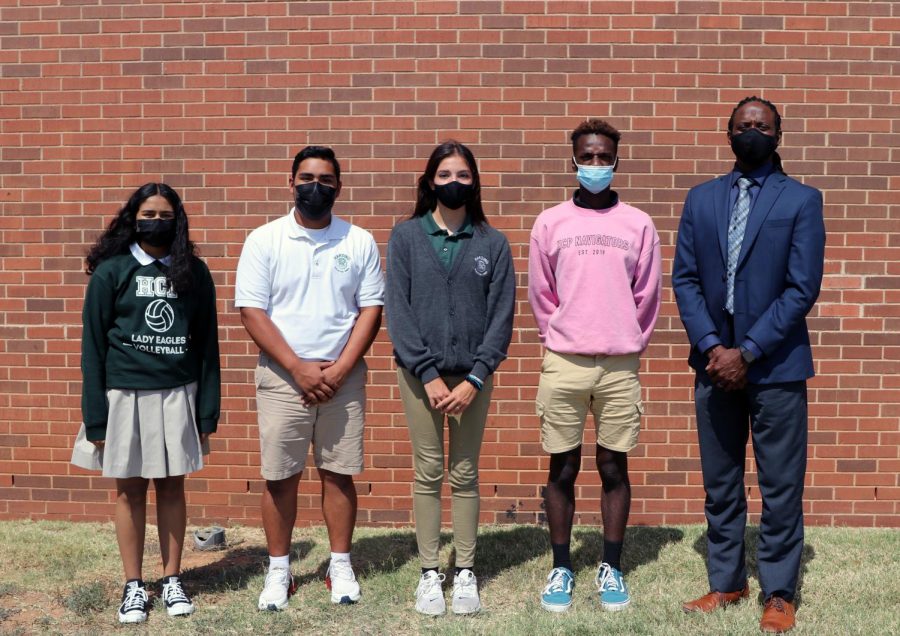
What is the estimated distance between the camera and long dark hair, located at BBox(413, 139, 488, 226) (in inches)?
164

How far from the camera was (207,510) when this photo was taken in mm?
5613

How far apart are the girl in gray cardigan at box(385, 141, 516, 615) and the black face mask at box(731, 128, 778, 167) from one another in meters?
1.14

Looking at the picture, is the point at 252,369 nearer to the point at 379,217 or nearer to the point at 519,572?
the point at 379,217

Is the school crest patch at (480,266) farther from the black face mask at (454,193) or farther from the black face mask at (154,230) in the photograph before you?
the black face mask at (154,230)

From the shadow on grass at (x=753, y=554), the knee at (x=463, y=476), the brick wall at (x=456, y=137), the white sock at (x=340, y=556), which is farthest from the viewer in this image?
the brick wall at (x=456, y=137)

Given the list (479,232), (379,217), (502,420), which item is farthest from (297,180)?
(502,420)

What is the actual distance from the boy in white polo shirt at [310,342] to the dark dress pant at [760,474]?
1.67m

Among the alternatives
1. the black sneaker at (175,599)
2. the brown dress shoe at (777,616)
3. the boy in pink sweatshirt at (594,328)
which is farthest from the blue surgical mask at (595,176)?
the black sneaker at (175,599)

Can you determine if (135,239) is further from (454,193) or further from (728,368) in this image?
(728,368)

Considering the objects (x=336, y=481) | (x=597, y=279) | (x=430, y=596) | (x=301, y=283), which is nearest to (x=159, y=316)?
(x=301, y=283)

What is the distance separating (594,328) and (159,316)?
2.02m

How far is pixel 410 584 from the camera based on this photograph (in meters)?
4.51

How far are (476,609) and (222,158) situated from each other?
308cm

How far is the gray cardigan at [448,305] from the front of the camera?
4105 millimetres
